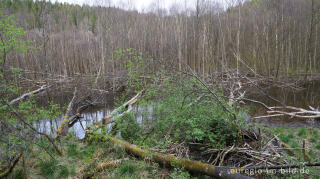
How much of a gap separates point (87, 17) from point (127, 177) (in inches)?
645

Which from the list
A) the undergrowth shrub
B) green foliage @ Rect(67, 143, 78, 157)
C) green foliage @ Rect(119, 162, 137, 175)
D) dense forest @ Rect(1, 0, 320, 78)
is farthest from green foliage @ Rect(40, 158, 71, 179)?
dense forest @ Rect(1, 0, 320, 78)

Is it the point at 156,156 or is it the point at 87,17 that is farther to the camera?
the point at 87,17

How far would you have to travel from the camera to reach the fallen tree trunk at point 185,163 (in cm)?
253

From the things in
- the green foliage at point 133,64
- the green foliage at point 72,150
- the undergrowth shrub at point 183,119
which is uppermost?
the green foliage at point 133,64

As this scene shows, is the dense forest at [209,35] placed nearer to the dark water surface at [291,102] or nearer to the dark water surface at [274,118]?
the dark water surface at [291,102]

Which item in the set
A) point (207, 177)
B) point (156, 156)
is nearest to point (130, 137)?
point (156, 156)

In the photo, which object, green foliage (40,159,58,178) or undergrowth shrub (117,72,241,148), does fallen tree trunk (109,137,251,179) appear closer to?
undergrowth shrub (117,72,241,148)

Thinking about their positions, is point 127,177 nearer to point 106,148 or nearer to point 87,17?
point 106,148

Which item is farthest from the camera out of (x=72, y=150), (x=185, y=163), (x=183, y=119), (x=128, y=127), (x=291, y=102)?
(x=291, y=102)

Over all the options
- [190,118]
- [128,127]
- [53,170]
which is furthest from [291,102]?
[53,170]

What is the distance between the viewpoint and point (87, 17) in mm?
16328

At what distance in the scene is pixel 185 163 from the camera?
9.75ft

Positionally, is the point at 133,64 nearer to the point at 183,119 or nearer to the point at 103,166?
the point at 183,119

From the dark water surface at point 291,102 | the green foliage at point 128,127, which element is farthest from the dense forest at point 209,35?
the green foliage at point 128,127
